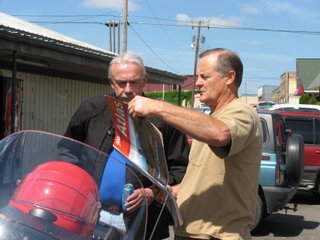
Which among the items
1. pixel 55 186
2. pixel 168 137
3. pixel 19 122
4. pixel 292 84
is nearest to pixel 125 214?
pixel 55 186

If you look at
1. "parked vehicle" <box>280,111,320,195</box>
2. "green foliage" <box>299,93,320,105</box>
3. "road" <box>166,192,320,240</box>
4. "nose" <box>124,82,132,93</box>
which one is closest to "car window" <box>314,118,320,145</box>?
"parked vehicle" <box>280,111,320,195</box>

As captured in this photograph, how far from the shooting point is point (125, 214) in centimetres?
213

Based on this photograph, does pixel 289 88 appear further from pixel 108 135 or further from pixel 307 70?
pixel 108 135

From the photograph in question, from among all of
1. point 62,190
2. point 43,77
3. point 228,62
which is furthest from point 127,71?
point 43,77

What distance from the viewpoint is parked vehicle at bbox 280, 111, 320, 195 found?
413 inches

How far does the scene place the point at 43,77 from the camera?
40.5 ft

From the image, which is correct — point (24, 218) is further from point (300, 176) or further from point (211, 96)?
point (300, 176)

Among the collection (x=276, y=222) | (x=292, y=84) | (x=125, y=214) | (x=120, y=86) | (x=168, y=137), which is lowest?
(x=276, y=222)

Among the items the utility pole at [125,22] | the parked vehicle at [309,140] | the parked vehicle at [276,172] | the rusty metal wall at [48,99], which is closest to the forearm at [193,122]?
the parked vehicle at [276,172]

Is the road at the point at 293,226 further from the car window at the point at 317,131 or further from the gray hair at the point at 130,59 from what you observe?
the gray hair at the point at 130,59

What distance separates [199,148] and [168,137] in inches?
20.4

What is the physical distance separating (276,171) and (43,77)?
22.1 feet

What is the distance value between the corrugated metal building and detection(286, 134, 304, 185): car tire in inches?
174

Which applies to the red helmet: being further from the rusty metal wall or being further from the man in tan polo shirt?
the rusty metal wall
